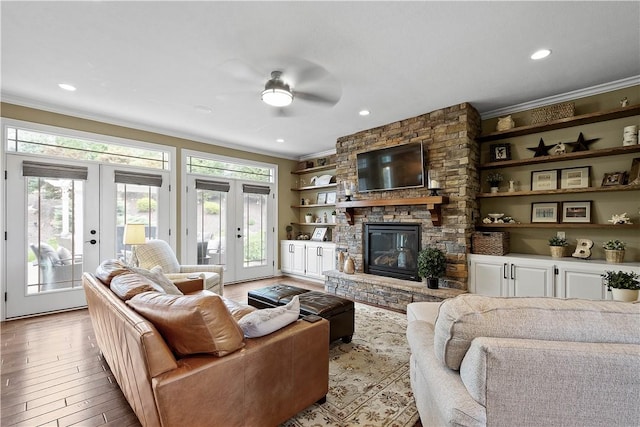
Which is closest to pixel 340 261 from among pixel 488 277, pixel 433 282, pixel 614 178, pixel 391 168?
pixel 433 282

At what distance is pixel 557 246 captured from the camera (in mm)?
3322

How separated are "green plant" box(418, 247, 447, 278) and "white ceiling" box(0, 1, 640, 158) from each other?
1.94m

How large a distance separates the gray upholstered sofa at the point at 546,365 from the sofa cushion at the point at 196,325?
3.28ft

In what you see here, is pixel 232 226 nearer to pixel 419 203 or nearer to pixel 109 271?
pixel 109 271

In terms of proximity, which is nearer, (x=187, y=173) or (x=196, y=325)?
(x=196, y=325)

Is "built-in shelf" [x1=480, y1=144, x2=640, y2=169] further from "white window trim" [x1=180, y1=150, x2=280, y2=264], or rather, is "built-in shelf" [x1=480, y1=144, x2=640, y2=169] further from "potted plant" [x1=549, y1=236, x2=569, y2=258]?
"white window trim" [x1=180, y1=150, x2=280, y2=264]

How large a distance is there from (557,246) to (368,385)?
Answer: 2781 millimetres

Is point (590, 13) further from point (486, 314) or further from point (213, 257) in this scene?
point (213, 257)

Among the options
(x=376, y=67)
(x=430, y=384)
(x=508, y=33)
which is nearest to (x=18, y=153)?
(x=376, y=67)

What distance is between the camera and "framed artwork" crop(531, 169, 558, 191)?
11.6ft

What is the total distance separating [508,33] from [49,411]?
4308mm

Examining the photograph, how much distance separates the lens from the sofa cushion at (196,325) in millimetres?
1375

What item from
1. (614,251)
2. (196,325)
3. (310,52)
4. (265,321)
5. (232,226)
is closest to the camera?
(196,325)

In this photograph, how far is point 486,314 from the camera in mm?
1104
